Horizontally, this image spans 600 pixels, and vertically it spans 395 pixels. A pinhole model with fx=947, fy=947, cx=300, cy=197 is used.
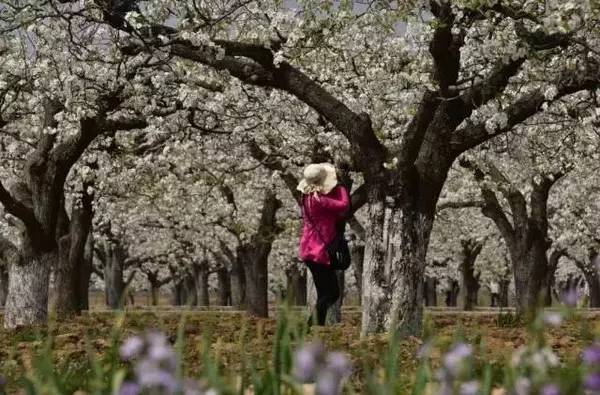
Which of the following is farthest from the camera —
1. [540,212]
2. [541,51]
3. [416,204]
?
[540,212]

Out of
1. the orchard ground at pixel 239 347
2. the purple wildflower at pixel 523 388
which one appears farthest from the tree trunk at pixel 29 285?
the purple wildflower at pixel 523 388

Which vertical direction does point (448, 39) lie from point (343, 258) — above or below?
above

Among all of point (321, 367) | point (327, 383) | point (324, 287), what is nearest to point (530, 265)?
point (324, 287)

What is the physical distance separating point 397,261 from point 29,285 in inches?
310

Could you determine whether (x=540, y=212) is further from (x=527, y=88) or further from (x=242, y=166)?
(x=527, y=88)

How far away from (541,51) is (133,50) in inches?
245

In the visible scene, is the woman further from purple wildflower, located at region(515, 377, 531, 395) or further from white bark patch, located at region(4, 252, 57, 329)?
purple wildflower, located at region(515, 377, 531, 395)

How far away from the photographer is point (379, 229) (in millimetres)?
13070

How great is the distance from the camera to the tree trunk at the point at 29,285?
688 inches

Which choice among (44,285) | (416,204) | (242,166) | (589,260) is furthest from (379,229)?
(589,260)

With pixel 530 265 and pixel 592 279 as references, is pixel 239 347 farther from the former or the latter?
pixel 592 279

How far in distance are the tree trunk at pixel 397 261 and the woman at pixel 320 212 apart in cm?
112

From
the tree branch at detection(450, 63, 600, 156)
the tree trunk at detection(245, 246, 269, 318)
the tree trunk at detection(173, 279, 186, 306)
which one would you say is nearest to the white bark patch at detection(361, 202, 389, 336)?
the tree branch at detection(450, 63, 600, 156)

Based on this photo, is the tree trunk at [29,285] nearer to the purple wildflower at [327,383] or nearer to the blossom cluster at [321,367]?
the blossom cluster at [321,367]
